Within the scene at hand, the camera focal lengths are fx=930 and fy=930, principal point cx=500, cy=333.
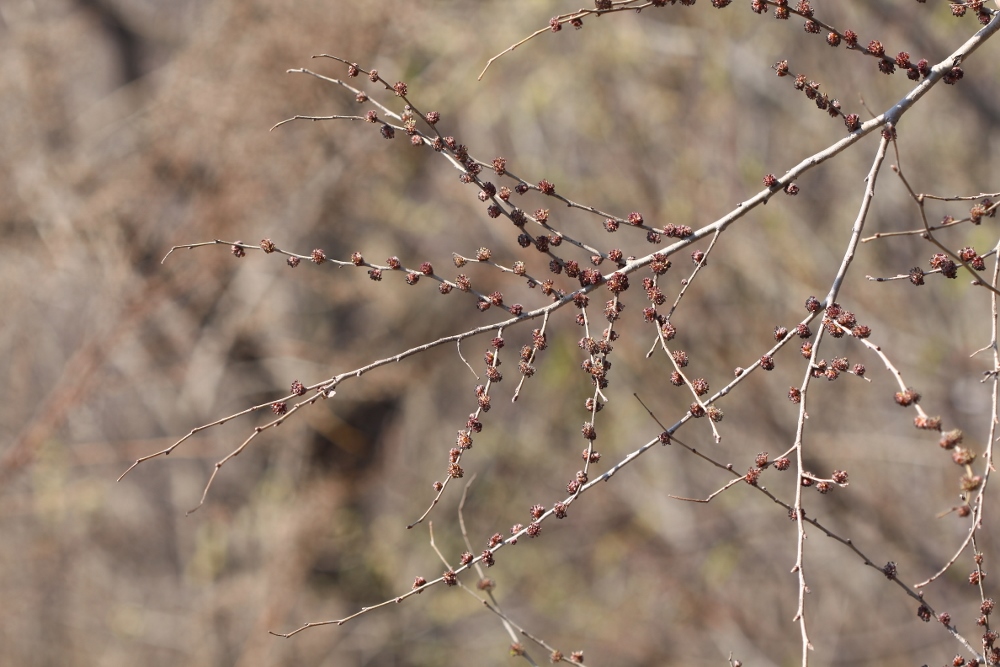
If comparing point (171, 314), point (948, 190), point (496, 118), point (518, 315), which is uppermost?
point (496, 118)

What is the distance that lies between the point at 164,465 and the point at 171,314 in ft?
6.45

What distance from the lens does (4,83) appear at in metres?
7.37

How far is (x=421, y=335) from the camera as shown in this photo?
9.45m

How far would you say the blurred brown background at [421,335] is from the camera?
6.71 meters

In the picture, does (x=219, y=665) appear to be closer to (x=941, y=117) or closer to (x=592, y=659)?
(x=592, y=659)

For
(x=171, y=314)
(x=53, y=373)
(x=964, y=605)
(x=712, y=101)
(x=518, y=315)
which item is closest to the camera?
(x=518, y=315)

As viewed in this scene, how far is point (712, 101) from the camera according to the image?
729cm

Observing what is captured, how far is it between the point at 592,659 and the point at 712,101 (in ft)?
17.8

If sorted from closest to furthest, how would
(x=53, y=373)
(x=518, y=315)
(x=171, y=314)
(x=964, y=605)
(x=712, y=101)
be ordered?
(x=518, y=315) < (x=964, y=605) < (x=712, y=101) < (x=171, y=314) < (x=53, y=373)

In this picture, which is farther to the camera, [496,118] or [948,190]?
[496,118]

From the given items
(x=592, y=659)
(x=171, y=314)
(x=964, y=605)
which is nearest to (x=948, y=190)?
(x=964, y=605)

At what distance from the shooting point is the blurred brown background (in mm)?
6715

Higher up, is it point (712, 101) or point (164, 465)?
point (712, 101)

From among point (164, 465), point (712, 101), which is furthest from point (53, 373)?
point (712, 101)
